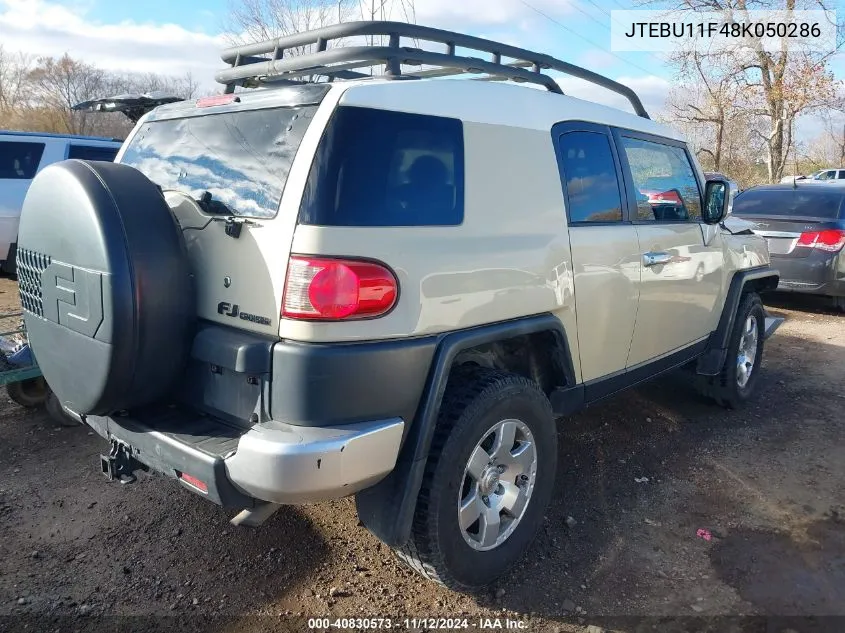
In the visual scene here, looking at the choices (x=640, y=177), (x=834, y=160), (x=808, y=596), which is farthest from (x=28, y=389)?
(x=834, y=160)

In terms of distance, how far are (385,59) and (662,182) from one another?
6.90 ft

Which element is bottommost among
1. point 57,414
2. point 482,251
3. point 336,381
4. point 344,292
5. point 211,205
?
point 57,414

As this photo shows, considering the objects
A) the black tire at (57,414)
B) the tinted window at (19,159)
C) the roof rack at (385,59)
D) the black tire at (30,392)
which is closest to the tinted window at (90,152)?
the tinted window at (19,159)

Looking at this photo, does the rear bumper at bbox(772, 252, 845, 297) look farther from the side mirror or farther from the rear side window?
the rear side window

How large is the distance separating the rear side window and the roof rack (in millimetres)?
385

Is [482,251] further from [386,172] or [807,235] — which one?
[807,235]

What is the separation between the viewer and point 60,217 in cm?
238

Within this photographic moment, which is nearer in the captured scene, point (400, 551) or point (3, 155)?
point (400, 551)

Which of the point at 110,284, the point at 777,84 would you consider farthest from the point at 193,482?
the point at 777,84

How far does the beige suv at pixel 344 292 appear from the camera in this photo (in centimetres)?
216

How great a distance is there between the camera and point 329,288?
2.13 metres

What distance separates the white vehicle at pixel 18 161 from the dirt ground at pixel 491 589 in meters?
5.16

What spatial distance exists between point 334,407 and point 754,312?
401 centimetres

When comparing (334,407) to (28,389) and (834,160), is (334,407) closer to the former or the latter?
(28,389)
